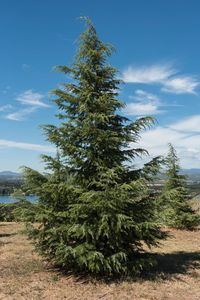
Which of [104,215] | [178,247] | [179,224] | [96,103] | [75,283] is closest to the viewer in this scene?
[104,215]

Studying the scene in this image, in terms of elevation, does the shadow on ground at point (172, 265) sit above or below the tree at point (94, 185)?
below

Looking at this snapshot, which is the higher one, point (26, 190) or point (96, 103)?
point (96, 103)

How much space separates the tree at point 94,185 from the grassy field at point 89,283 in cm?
49

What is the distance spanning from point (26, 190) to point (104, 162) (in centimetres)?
262

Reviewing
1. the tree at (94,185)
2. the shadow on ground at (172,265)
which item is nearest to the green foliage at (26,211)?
the tree at (94,185)

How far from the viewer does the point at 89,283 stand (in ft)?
33.6

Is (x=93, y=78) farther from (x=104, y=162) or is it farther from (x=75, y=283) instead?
(x=75, y=283)

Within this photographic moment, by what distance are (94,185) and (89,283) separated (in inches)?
107

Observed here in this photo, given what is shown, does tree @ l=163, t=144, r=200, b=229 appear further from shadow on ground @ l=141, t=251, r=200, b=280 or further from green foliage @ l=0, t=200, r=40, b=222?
green foliage @ l=0, t=200, r=40, b=222

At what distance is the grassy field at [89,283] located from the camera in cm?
933

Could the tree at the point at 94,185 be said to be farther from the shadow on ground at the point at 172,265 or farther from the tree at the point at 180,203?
the tree at the point at 180,203

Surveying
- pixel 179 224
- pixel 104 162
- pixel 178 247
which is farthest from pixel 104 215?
pixel 179 224

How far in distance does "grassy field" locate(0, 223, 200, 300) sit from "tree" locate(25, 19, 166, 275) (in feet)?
1.59

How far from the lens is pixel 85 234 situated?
9.88m
